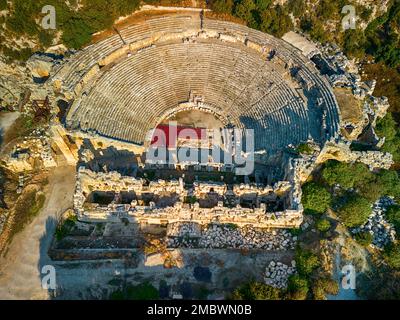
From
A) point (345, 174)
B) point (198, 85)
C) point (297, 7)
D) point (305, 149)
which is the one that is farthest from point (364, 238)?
point (297, 7)

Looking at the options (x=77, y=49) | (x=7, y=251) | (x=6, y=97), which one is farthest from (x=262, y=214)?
(x=6, y=97)

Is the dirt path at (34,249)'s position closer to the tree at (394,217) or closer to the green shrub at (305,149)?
the green shrub at (305,149)

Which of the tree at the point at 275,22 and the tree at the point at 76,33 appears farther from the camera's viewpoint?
the tree at the point at 275,22

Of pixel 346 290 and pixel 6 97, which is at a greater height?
pixel 6 97

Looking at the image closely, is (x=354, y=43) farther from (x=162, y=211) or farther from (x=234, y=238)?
(x=162, y=211)

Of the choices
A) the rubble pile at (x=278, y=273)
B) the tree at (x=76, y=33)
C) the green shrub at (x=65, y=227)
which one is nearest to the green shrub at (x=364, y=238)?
the rubble pile at (x=278, y=273)

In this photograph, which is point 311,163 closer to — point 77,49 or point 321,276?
point 321,276
